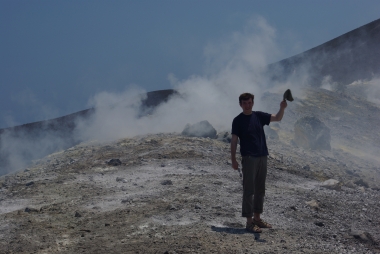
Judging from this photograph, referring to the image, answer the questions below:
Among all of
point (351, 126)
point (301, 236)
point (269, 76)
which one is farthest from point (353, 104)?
point (301, 236)

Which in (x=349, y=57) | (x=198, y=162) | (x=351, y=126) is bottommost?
(x=198, y=162)

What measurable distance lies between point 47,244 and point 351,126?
16466 mm

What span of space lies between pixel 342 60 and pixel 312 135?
24.5 m

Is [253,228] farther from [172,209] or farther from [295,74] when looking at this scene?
[295,74]

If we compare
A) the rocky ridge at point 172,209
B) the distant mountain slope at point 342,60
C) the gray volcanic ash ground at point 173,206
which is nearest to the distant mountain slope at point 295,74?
the distant mountain slope at point 342,60

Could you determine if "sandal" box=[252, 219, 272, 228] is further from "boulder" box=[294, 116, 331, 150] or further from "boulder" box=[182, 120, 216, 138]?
"boulder" box=[294, 116, 331, 150]

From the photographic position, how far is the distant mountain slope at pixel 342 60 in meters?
32.6

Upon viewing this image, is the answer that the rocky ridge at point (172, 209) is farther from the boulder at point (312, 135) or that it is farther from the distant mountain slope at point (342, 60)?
the distant mountain slope at point (342, 60)

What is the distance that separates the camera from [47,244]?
4.54 m

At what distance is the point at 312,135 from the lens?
14.8 metres

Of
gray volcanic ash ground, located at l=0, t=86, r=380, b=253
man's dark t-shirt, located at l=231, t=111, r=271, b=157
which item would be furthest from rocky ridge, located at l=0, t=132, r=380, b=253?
man's dark t-shirt, located at l=231, t=111, r=271, b=157

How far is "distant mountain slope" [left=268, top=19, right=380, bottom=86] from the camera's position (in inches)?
1284

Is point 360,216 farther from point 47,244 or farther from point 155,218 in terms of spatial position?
point 47,244

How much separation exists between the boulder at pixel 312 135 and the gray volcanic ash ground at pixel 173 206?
9.36ft
